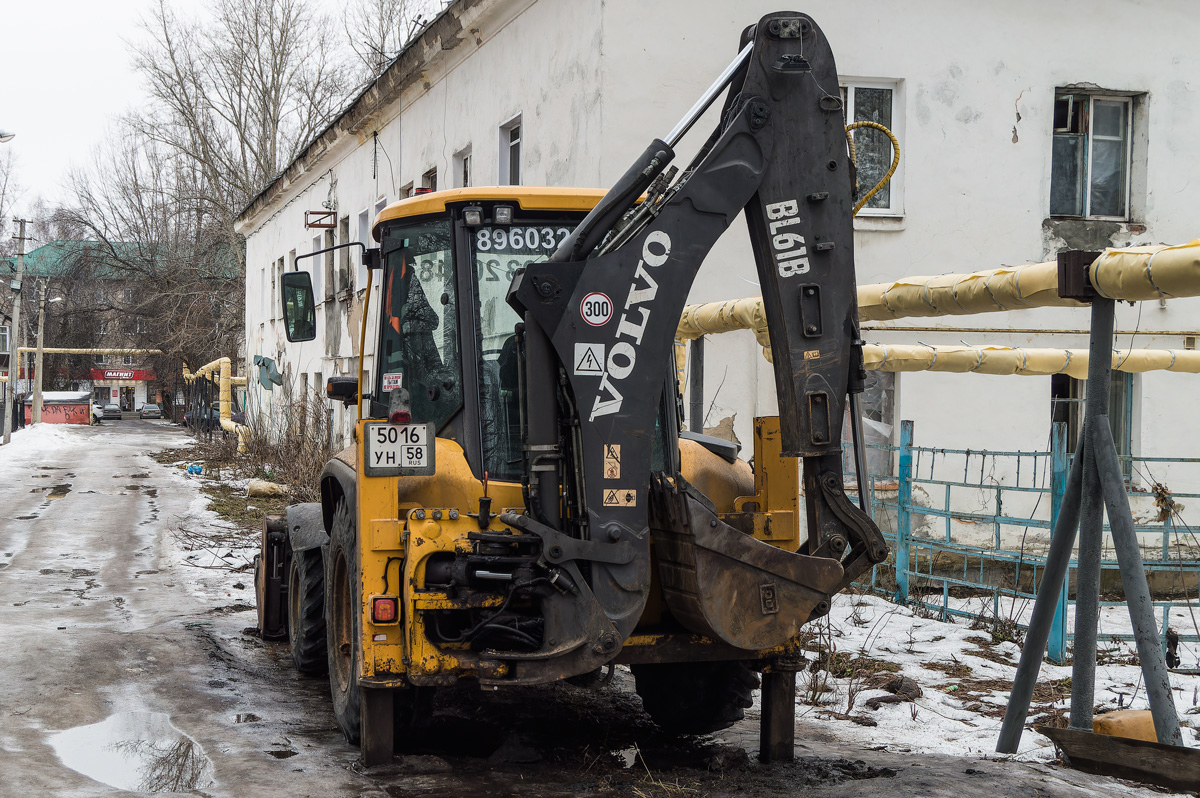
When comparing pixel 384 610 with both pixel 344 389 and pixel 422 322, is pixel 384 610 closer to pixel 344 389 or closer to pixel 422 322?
pixel 344 389

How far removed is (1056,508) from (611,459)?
4.94m

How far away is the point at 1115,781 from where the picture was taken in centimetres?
490

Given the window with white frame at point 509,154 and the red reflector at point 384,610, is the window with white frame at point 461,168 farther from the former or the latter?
the red reflector at point 384,610

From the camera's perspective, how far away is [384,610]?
15.4ft

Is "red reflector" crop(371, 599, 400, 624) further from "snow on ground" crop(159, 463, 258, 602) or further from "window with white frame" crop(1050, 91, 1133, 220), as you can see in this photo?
"window with white frame" crop(1050, 91, 1133, 220)

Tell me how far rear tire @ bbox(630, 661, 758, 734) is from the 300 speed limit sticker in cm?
191

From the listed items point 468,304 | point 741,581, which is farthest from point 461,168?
point 741,581

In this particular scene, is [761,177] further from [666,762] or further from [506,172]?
[506,172]

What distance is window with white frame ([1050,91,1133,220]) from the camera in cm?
1209

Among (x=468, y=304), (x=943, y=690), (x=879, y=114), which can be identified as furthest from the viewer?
(x=879, y=114)

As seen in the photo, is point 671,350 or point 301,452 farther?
point 301,452

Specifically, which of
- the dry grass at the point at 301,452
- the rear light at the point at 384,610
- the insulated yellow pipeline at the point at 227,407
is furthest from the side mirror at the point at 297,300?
the insulated yellow pipeline at the point at 227,407

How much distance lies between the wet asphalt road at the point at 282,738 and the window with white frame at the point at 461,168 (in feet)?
23.5

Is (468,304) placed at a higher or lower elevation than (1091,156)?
lower
